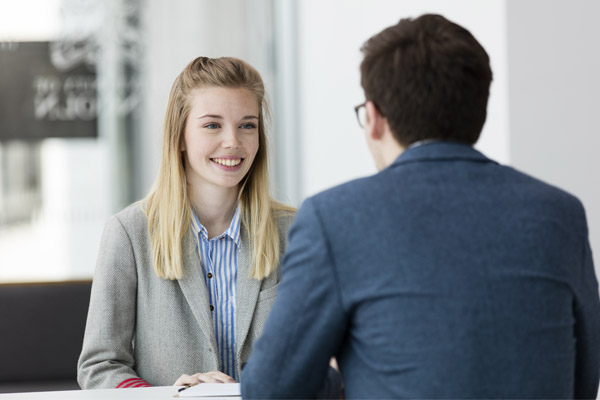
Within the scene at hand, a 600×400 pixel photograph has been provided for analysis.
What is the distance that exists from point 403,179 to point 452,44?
22 cm

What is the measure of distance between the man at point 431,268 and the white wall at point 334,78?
1.84 m

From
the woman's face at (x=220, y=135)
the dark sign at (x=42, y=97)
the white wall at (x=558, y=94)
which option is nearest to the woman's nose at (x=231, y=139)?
the woman's face at (x=220, y=135)

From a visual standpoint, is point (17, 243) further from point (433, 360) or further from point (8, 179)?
point (433, 360)

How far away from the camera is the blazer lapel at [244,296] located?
1.87 meters

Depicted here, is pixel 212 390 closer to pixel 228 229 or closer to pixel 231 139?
pixel 228 229

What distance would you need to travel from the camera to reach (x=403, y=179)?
107 centimetres

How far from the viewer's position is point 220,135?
1.93 meters

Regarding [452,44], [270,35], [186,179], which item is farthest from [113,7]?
[452,44]

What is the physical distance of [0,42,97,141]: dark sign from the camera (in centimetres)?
416

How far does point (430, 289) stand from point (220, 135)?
104cm

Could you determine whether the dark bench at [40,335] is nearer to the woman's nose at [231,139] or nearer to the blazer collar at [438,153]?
the woman's nose at [231,139]

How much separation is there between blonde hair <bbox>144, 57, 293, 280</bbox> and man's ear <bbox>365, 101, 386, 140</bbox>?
83 centimetres

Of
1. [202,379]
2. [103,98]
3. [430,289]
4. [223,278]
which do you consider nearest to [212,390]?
[202,379]

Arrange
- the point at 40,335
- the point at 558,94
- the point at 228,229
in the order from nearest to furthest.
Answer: the point at 228,229
the point at 558,94
the point at 40,335
